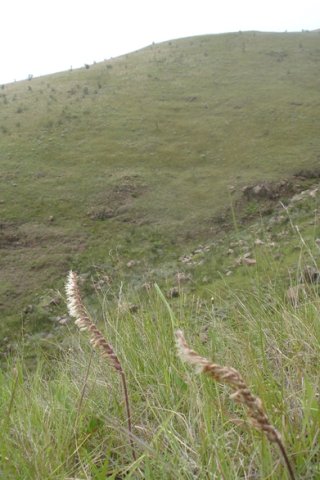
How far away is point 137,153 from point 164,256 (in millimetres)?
8819

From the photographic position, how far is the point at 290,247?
10312mm

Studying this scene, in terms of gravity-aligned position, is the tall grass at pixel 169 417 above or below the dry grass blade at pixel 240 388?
below

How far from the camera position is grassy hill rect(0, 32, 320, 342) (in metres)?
15.5

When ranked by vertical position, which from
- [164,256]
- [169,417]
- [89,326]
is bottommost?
[164,256]

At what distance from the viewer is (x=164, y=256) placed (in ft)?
48.3

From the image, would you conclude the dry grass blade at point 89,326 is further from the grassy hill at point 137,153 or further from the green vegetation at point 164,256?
the grassy hill at point 137,153

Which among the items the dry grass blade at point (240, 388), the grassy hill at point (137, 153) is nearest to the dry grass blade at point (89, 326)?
the dry grass blade at point (240, 388)

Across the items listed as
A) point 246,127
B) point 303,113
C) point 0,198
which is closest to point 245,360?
point 0,198

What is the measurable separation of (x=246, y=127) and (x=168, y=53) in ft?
51.9

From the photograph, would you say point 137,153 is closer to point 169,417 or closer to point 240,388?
point 169,417

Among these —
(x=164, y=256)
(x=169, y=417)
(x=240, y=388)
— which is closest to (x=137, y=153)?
(x=164, y=256)

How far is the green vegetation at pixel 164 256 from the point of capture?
193 centimetres

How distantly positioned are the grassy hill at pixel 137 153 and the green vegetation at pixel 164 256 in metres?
0.09

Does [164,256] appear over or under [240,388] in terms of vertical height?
under
